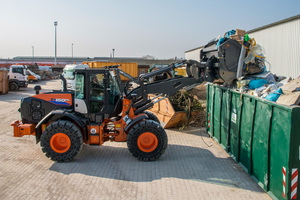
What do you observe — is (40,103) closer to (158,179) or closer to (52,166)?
(52,166)

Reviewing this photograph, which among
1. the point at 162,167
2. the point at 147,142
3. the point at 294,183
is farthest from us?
the point at 147,142

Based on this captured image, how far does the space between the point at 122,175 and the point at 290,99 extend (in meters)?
4.00

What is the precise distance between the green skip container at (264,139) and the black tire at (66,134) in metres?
4.10

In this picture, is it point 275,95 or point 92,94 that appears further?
point 92,94

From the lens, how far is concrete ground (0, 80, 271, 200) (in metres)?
5.73

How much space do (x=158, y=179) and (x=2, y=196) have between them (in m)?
3.22

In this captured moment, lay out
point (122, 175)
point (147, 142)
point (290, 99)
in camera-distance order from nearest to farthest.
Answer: point (290, 99), point (122, 175), point (147, 142)

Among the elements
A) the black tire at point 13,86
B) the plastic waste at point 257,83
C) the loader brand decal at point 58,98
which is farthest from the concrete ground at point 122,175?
the black tire at point 13,86

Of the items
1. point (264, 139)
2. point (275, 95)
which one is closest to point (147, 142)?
point (264, 139)

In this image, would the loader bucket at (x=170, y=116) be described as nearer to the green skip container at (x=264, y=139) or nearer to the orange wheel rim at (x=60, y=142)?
the green skip container at (x=264, y=139)

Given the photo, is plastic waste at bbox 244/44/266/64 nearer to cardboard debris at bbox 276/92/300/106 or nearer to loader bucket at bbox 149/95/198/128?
cardboard debris at bbox 276/92/300/106

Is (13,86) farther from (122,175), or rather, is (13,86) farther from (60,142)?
(122,175)

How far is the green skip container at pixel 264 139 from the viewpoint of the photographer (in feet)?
15.5

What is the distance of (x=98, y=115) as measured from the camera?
7707 mm
